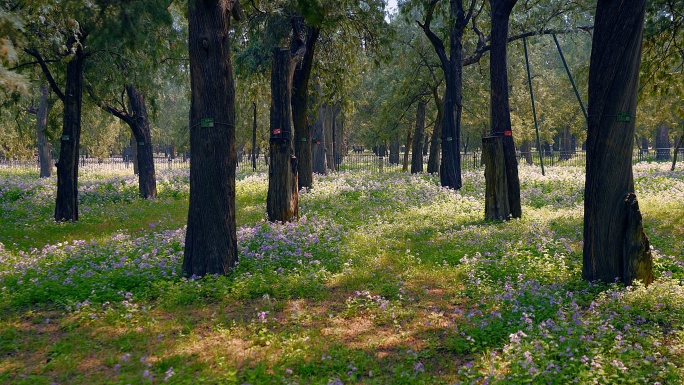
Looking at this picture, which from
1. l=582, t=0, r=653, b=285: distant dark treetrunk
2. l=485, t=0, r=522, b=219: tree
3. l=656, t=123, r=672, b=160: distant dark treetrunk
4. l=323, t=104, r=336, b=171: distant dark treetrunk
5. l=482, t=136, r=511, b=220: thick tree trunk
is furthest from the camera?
l=656, t=123, r=672, b=160: distant dark treetrunk

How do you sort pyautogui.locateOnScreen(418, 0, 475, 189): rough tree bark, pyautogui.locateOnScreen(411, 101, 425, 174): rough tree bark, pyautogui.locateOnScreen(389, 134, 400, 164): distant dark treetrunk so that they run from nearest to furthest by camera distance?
pyautogui.locateOnScreen(418, 0, 475, 189): rough tree bark < pyautogui.locateOnScreen(411, 101, 425, 174): rough tree bark < pyautogui.locateOnScreen(389, 134, 400, 164): distant dark treetrunk

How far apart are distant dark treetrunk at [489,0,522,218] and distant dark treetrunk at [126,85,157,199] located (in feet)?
42.5

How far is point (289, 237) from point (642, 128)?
1848 inches

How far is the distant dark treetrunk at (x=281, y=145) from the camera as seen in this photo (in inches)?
464

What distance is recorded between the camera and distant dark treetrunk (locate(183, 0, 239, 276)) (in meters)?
7.80

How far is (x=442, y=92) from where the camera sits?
1048 inches

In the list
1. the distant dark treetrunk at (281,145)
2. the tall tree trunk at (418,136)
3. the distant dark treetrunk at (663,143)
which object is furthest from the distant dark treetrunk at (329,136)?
the distant dark treetrunk at (663,143)

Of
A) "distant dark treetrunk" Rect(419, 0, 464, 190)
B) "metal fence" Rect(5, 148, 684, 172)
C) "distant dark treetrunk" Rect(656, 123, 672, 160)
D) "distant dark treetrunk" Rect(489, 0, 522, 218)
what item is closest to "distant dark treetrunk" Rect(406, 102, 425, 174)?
"metal fence" Rect(5, 148, 684, 172)

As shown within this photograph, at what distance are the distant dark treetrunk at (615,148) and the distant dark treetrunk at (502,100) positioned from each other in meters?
4.77

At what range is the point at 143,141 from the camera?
1955cm

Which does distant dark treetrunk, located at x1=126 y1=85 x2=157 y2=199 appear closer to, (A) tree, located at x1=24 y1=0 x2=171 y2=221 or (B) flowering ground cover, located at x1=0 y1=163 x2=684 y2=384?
(A) tree, located at x1=24 y1=0 x2=171 y2=221

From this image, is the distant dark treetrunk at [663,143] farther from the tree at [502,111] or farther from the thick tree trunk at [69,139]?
the thick tree trunk at [69,139]

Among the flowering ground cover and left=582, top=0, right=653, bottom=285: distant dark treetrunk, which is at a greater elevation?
left=582, top=0, right=653, bottom=285: distant dark treetrunk

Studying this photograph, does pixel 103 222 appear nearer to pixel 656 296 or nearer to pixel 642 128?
pixel 656 296
